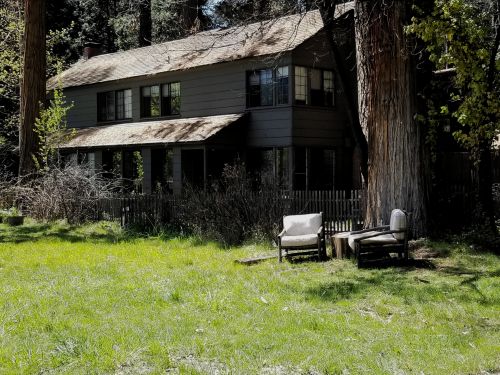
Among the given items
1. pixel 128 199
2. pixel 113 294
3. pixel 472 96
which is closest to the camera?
pixel 113 294

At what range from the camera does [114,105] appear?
27891mm

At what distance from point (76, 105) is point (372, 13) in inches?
792

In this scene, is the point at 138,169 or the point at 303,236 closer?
the point at 303,236

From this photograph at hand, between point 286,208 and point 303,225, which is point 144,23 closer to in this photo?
point 286,208

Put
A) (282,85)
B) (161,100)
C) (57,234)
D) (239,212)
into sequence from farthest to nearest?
(161,100) < (282,85) < (57,234) < (239,212)

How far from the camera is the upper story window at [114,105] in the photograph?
89.6ft

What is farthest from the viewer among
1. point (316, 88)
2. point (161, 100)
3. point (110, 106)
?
point (110, 106)

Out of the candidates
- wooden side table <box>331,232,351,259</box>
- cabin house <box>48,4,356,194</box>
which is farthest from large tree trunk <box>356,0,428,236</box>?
cabin house <box>48,4,356,194</box>

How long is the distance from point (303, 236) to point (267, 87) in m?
10.7

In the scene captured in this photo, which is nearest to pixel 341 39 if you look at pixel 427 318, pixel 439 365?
pixel 427 318

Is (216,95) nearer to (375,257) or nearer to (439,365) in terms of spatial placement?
(375,257)

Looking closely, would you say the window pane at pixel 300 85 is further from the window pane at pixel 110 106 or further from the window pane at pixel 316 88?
the window pane at pixel 110 106

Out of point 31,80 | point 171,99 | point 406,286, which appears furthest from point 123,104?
point 406,286

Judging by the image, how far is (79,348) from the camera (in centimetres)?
602
